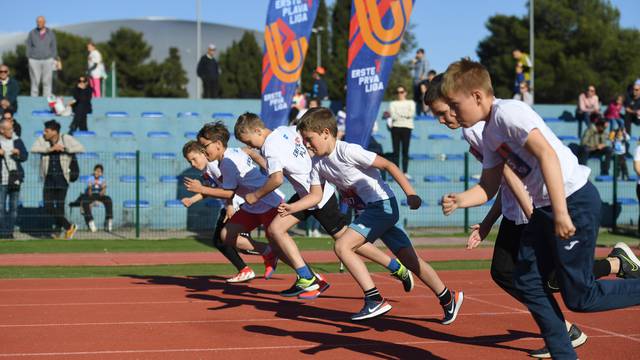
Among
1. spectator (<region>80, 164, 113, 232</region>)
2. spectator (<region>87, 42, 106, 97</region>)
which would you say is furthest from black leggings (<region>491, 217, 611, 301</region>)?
spectator (<region>87, 42, 106, 97</region>)

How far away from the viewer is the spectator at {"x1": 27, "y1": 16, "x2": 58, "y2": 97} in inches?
936

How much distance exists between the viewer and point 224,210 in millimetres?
11516

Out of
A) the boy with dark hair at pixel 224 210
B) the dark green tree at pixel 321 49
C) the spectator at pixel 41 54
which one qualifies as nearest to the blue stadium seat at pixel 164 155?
the spectator at pixel 41 54

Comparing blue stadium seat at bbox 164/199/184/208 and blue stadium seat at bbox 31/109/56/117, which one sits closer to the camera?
blue stadium seat at bbox 164/199/184/208

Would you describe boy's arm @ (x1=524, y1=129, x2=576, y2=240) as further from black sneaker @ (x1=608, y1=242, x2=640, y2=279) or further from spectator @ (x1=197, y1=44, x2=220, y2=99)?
spectator @ (x1=197, y1=44, x2=220, y2=99)

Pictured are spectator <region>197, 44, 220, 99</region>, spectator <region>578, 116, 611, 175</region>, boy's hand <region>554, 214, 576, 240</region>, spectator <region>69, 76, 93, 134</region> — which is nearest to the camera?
boy's hand <region>554, 214, 576, 240</region>

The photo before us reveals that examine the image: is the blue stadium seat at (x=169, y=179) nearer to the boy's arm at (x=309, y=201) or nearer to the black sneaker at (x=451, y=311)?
the boy's arm at (x=309, y=201)

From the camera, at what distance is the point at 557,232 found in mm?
5098

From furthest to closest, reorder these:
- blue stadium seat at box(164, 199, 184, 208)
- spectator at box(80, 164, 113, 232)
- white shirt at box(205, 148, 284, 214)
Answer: blue stadium seat at box(164, 199, 184, 208) → spectator at box(80, 164, 113, 232) → white shirt at box(205, 148, 284, 214)

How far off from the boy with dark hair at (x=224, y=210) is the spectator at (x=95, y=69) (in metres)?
16.0

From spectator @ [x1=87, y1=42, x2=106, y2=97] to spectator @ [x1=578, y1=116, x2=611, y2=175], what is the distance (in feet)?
44.3

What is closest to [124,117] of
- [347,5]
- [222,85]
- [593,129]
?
[593,129]

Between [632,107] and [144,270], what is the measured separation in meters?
15.9

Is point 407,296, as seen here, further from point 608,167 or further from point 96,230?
point 608,167
